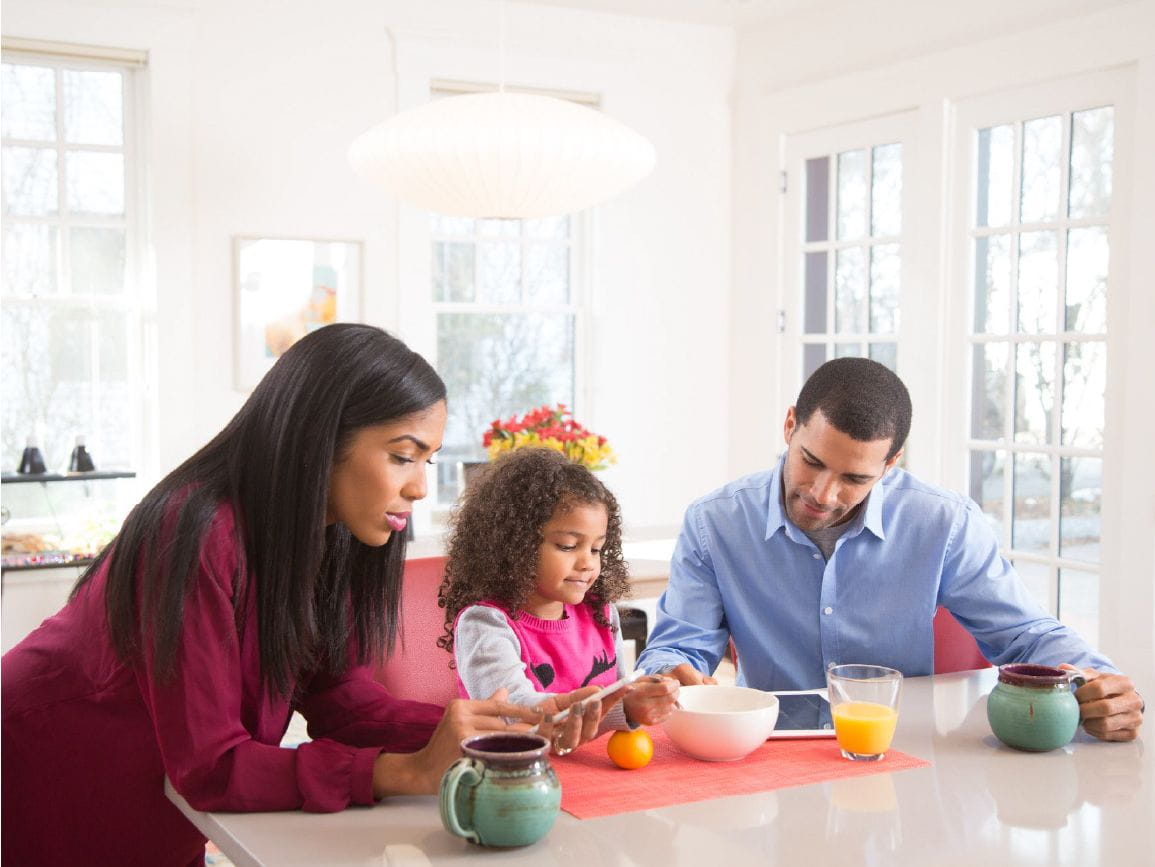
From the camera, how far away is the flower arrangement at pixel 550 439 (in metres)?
3.52

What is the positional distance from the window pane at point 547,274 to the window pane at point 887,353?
4.71 ft

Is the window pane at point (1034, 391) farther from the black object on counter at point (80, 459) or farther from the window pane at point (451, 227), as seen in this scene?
the black object on counter at point (80, 459)

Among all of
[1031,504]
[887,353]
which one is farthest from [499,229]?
[1031,504]

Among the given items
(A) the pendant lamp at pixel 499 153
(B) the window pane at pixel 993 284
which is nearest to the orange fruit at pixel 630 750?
(A) the pendant lamp at pixel 499 153

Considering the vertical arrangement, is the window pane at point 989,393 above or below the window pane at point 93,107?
below

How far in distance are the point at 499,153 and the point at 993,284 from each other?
2277 millimetres

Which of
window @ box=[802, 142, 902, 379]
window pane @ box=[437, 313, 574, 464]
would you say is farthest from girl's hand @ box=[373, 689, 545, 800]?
window @ box=[802, 142, 902, 379]

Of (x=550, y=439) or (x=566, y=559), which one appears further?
(x=550, y=439)

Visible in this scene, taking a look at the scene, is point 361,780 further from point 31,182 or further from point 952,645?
point 31,182

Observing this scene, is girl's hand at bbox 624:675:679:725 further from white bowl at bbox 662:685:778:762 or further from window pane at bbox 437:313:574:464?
window pane at bbox 437:313:574:464

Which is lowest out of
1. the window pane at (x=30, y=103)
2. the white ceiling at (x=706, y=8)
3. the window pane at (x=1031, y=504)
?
the window pane at (x=1031, y=504)

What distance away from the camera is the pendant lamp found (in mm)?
3596

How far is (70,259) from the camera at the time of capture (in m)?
4.91

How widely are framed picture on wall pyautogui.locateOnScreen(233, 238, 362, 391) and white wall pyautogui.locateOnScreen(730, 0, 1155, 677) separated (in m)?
1.98
